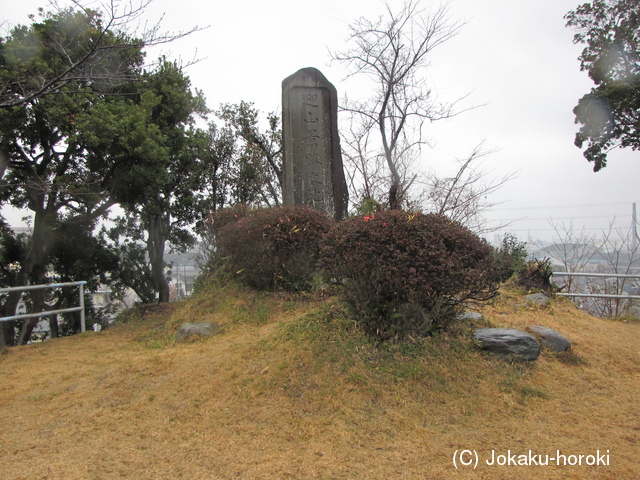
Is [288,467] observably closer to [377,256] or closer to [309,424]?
[309,424]

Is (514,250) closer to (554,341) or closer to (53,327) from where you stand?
(554,341)

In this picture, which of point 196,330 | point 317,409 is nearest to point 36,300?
point 196,330

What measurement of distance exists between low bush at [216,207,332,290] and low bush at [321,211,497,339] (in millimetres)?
2049

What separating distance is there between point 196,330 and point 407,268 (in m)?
2.97

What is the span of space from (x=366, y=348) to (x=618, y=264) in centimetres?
808

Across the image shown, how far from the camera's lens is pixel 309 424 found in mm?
3195

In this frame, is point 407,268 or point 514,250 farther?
point 514,250

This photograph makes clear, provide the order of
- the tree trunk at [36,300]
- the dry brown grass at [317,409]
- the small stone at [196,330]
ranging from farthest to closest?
the tree trunk at [36,300]
the small stone at [196,330]
the dry brown grass at [317,409]

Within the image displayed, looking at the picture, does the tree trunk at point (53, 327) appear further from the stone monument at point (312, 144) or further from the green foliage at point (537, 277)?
the green foliage at point (537, 277)

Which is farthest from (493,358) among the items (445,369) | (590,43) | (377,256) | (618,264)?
(590,43)

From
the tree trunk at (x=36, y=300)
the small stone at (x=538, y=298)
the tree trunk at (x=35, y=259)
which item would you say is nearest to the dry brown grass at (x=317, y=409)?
the small stone at (x=538, y=298)

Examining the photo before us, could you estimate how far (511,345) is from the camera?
408 cm

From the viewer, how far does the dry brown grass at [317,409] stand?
2.72 metres

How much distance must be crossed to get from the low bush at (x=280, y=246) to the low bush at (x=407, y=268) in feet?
6.72
